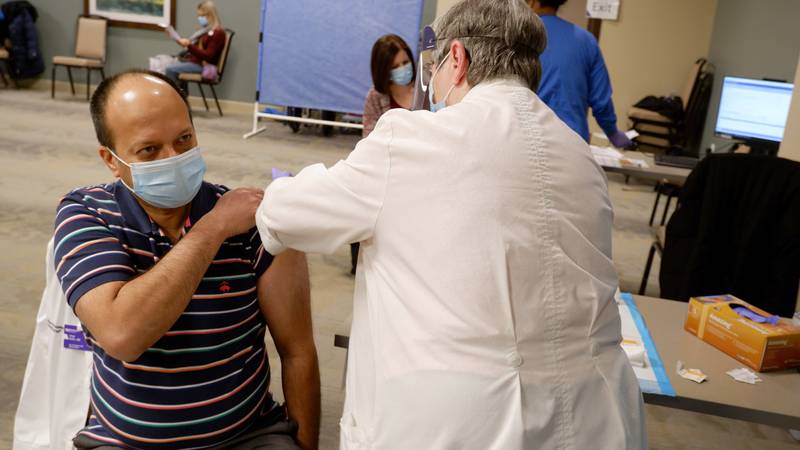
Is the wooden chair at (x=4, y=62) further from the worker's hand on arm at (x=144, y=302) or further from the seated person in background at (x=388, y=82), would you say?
the worker's hand on arm at (x=144, y=302)

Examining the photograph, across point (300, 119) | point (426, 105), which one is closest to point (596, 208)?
point (426, 105)

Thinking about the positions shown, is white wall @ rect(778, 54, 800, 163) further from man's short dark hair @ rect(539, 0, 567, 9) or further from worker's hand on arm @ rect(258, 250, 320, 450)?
worker's hand on arm @ rect(258, 250, 320, 450)

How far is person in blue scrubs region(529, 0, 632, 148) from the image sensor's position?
3018 millimetres

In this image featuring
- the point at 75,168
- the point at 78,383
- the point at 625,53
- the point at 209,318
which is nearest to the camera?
the point at 209,318

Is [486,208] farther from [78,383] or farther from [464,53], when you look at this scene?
[78,383]

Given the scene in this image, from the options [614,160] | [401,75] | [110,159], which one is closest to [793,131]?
[614,160]

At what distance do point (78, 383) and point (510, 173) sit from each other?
107 centimetres

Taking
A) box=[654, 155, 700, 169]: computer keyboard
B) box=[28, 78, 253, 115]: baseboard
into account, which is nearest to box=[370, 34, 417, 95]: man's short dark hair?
box=[654, 155, 700, 169]: computer keyboard

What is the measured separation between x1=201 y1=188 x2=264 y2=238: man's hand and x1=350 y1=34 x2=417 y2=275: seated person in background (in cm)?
247

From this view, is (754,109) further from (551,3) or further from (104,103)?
(104,103)

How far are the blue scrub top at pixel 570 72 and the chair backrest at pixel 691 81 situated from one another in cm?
428

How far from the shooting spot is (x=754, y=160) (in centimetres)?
283

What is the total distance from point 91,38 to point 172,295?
9046mm

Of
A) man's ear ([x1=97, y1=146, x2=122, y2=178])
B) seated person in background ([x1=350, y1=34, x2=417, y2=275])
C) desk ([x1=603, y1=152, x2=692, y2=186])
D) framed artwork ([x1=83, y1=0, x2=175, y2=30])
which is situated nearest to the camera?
man's ear ([x1=97, y1=146, x2=122, y2=178])
